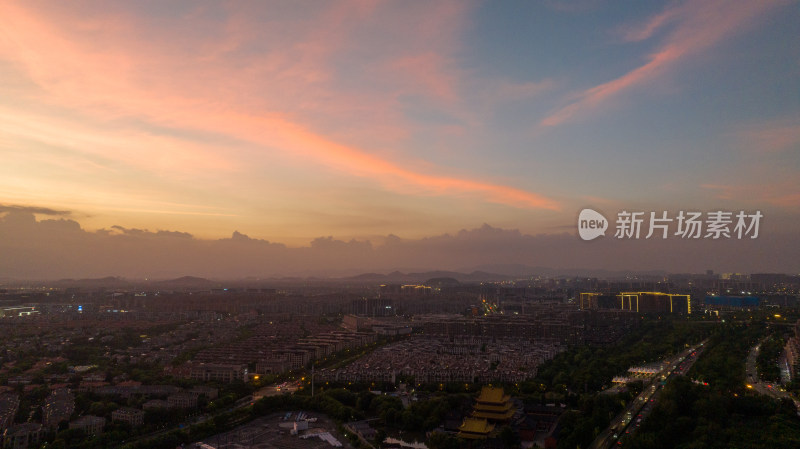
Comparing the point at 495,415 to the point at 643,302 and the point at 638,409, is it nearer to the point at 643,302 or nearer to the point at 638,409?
the point at 638,409

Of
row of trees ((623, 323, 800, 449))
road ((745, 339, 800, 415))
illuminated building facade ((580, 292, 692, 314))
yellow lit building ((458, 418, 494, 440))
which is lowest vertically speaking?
yellow lit building ((458, 418, 494, 440))

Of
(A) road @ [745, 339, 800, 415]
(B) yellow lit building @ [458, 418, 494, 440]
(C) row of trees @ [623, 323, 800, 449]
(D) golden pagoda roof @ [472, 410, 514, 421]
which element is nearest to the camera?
(C) row of trees @ [623, 323, 800, 449]

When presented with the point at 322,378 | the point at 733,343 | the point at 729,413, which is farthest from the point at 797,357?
the point at 322,378

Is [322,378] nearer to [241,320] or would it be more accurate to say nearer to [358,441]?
[358,441]

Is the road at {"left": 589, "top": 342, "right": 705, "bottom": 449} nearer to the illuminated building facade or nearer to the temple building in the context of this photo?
the temple building

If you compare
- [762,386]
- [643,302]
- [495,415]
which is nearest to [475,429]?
[495,415]

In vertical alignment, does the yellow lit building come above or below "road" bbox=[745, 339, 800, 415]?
below

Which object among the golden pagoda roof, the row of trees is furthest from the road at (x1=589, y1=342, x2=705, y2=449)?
the golden pagoda roof

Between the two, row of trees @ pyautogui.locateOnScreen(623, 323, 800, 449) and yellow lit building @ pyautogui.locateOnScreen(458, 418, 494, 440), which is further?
yellow lit building @ pyautogui.locateOnScreen(458, 418, 494, 440)

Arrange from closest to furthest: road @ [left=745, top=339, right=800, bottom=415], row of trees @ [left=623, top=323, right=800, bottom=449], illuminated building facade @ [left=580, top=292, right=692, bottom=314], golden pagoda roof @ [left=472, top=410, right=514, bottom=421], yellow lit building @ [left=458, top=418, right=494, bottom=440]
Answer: row of trees @ [left=623, top=323, right=800, bottom=449], yellow lit building @ [left=458, top=418, right=494, bottom=440], golden pagoda roof @ [left=472, top=410, right=514, bottom=421], road @ [left=745, top=339, right=800, bottom=415], illuminated building facade @ [left=580, top=292, right=692, bottom=314]
